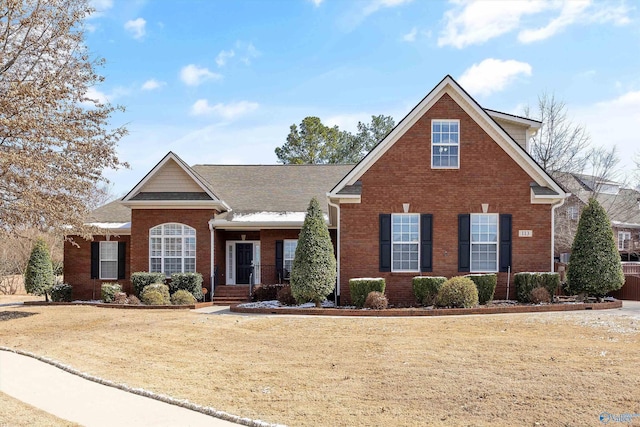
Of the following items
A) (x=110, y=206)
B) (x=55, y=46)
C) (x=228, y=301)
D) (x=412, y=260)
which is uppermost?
(x=55, y=46)

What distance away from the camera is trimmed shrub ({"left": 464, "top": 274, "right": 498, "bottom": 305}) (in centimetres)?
1903

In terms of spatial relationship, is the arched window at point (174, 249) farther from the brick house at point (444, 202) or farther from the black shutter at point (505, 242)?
the black shutter at point (505, 242)

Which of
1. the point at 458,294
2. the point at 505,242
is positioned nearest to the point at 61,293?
the point at 458,294

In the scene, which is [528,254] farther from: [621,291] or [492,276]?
[621,291]

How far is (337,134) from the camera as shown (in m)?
51.3

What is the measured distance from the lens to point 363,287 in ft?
62.6

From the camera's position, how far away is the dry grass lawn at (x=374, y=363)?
26.9 ft

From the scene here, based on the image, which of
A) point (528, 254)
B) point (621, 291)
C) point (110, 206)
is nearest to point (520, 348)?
point (528, 254)

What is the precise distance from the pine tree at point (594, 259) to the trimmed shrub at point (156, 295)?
13.9 m

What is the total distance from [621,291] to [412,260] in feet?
27.8

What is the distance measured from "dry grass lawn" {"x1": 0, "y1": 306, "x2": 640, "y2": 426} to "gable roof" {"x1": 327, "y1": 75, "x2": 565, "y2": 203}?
487 cm

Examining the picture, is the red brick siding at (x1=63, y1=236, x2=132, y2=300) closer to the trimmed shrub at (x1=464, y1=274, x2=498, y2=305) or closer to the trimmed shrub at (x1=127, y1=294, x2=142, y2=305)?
the trimmed shrub at (x1=127, y1=294, x2=142, y2=305)

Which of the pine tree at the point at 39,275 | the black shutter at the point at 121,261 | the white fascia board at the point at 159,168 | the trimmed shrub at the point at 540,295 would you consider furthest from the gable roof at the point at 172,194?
the trimmed shrub at the point at 540,295

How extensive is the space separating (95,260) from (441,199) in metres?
14.5
